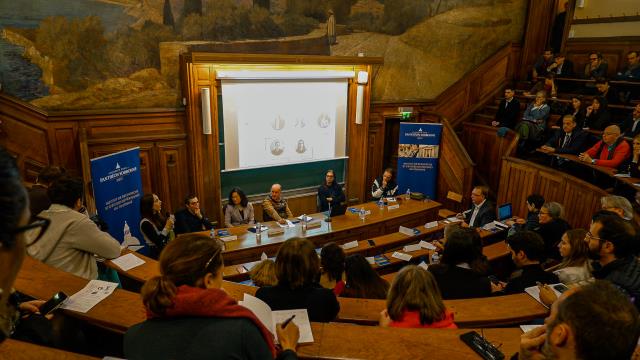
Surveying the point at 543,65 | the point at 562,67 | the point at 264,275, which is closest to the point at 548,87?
the point at 562,67

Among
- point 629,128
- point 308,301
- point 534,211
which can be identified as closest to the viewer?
point 308,301

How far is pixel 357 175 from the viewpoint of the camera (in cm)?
834

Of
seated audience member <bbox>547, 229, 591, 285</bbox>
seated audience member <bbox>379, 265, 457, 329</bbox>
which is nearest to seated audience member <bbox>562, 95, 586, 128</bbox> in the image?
seated audience member <bbox>547, 229, 591, 285</bbox>

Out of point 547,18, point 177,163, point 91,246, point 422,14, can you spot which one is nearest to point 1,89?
point 177,163

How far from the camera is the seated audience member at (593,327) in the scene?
1145mm

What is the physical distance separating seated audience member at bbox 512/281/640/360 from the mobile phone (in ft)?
7.01

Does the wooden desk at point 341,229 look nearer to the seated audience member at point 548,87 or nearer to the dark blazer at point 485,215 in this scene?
the dark blazer at point 485,215

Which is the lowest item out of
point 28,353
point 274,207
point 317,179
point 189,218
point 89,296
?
point 317,179

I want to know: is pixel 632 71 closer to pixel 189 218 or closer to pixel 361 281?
pixel 361 281

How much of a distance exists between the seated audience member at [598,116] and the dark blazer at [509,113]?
56.4 inches

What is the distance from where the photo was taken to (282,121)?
23.8ft

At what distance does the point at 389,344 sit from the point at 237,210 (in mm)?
4128

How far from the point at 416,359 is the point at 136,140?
227 inches

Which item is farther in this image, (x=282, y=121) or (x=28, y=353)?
(x=282, y=121)
